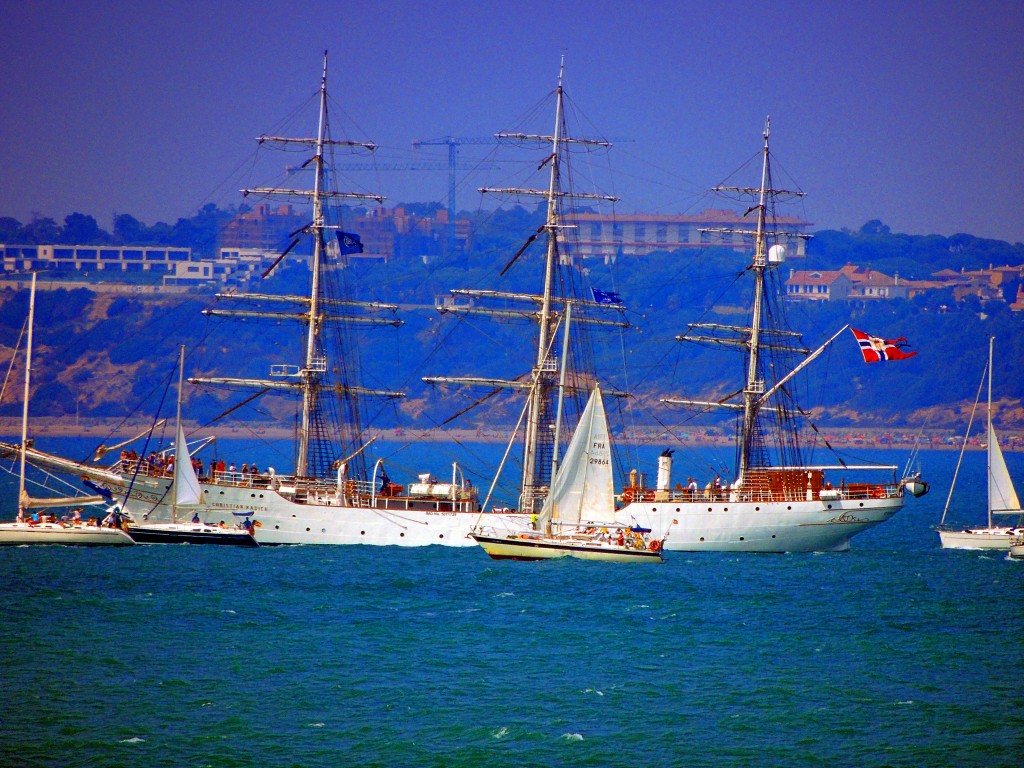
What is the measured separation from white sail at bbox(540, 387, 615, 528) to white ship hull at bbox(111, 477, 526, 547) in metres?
5.31

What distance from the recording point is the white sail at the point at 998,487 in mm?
69812

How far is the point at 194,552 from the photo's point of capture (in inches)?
2410

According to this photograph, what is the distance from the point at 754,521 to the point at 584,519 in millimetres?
10845

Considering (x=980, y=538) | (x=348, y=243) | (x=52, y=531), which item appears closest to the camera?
(x=52, y=531)

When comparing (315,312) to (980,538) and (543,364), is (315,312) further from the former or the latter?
(980,538)

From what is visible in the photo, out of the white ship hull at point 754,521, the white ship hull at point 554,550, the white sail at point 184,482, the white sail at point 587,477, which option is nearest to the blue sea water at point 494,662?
the white ship hull at point 554,550

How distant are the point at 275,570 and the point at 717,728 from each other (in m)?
27.0

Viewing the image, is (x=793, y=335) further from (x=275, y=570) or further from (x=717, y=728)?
(x=717, y=728)

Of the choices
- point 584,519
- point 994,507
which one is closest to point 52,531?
point 584,519

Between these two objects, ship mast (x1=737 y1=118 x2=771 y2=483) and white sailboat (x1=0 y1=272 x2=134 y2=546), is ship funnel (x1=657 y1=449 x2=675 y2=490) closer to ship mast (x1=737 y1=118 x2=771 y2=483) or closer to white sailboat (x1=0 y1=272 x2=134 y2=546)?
ship mast (x1=737 y1=118 x2=771 y2=483)

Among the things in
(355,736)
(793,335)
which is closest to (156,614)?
(355,736)

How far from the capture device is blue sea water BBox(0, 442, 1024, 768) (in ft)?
107

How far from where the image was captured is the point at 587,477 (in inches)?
2360

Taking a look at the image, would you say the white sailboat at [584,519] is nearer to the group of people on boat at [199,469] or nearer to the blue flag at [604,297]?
the blue flag at [604,297]
